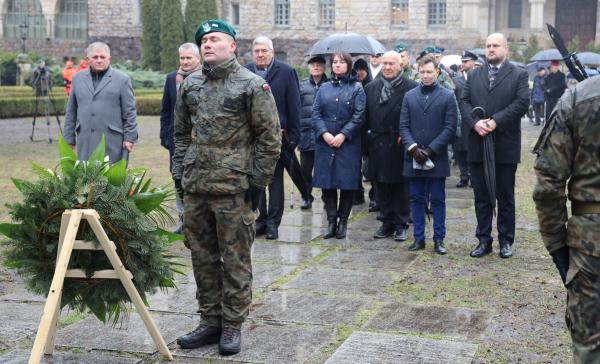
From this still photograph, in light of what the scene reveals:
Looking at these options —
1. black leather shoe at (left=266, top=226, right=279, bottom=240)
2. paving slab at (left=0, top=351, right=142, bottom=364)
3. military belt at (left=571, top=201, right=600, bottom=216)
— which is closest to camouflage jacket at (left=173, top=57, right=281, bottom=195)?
paving slab at (left=0, top=351, right=142, bottom=364)

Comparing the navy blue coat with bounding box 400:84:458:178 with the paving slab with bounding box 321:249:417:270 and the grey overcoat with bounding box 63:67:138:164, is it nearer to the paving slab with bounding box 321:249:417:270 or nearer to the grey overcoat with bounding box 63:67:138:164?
the paving slab with bounding box 321:249:417:270

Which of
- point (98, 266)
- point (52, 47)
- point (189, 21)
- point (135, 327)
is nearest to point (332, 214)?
point (135, 327)

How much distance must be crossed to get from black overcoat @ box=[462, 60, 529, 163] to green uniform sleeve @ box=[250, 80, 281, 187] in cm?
329

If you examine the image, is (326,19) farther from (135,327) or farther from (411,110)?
(135,327)

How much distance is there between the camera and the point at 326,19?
49000mm

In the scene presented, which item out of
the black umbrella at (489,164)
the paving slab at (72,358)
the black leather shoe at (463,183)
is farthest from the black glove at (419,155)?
the black leather shoe at (463,183)

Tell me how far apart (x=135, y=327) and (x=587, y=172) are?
10.9ft

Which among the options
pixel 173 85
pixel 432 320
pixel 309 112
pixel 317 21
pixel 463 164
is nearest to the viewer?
pixel 432 320

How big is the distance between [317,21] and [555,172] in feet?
150

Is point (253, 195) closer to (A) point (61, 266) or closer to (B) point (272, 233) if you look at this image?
(A) point (61, 266)

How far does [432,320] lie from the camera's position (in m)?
6.46

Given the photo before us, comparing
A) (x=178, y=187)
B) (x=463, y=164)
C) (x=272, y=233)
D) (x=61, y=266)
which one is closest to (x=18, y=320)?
(x=178, y=187)

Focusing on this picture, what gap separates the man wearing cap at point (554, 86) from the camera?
24.3m

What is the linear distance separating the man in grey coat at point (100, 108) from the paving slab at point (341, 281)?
2.10 meters
